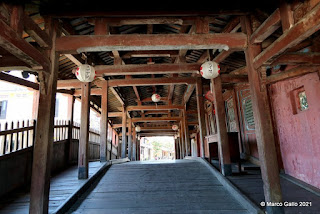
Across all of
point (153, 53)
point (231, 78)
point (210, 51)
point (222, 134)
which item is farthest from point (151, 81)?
point (222, 134)

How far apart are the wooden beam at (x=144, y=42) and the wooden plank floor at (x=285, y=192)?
136 inches

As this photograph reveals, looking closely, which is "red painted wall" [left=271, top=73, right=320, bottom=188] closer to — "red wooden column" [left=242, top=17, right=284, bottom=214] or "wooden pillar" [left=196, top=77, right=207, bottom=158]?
"red wooden column" [left=242, top=17, right=284, bottom=214]

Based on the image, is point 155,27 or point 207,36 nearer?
point 207,36

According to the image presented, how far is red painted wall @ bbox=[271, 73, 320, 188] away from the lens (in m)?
4.83

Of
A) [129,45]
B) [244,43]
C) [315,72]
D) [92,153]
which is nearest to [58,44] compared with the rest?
[129,45]

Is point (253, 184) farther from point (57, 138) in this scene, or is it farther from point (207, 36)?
point (57, 138)

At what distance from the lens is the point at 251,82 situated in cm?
434

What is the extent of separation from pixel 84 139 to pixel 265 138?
5160 mm

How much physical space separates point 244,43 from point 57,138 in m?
7.55

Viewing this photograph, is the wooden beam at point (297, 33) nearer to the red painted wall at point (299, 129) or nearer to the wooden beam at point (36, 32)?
the red painted wall at point (299, 129)

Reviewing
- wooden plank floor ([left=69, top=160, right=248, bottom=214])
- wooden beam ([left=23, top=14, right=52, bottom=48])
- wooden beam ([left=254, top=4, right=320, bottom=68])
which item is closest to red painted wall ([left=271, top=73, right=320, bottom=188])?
wooden beam ([left=254, top=4, right=320, bottom=68])

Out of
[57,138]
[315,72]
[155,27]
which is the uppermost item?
[155,27]

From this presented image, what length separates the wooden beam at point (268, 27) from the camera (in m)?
3.58

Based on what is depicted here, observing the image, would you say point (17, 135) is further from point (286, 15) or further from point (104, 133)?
point (286, 15)
